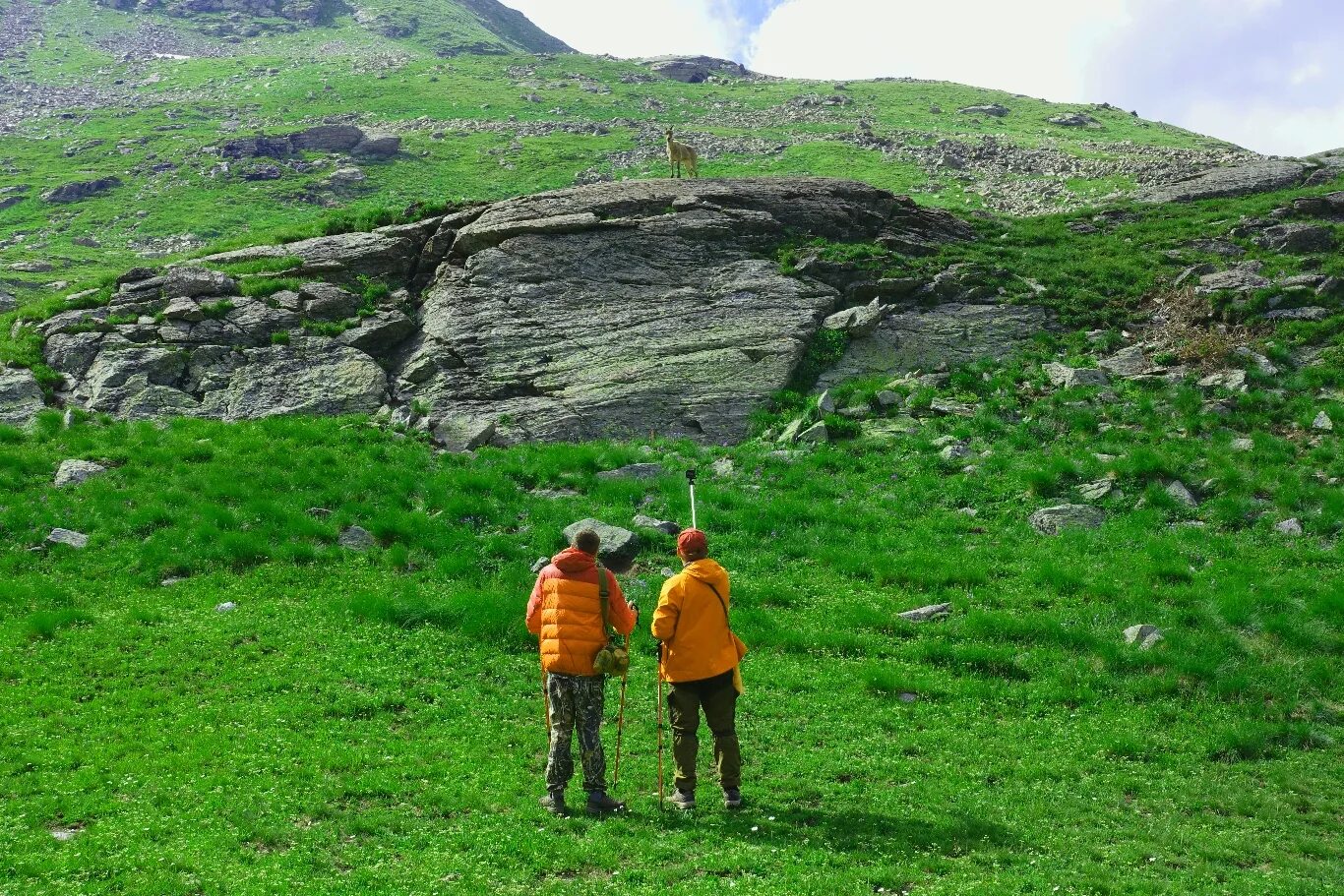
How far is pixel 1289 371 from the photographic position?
896 inches

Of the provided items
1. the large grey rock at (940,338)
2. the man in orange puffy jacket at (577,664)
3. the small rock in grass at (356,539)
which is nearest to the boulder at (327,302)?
the small rock in grass at (356,539)

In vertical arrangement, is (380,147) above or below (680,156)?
above

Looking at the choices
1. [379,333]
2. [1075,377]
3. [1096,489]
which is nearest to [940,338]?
[1075,377]

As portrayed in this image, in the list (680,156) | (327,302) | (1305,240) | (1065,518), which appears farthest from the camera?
(680,156)

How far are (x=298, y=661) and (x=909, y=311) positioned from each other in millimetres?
21291

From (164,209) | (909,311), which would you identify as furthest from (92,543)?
(164,209)

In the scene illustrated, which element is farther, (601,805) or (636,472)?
(636,472)

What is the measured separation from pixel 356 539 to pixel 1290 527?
63.3ft

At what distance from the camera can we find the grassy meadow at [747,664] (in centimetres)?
888

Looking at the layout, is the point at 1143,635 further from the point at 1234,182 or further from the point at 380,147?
the point at 380,147

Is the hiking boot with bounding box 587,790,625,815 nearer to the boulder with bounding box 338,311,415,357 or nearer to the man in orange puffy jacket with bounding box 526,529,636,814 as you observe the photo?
the man in orange puffy jacket with bounding box 526,529,636,814

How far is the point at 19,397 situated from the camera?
888 inches

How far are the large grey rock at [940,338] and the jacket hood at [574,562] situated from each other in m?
16.5

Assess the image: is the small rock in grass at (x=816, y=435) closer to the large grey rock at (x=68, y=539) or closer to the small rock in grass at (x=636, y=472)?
the small rock in grass at (x=636, y=472)
